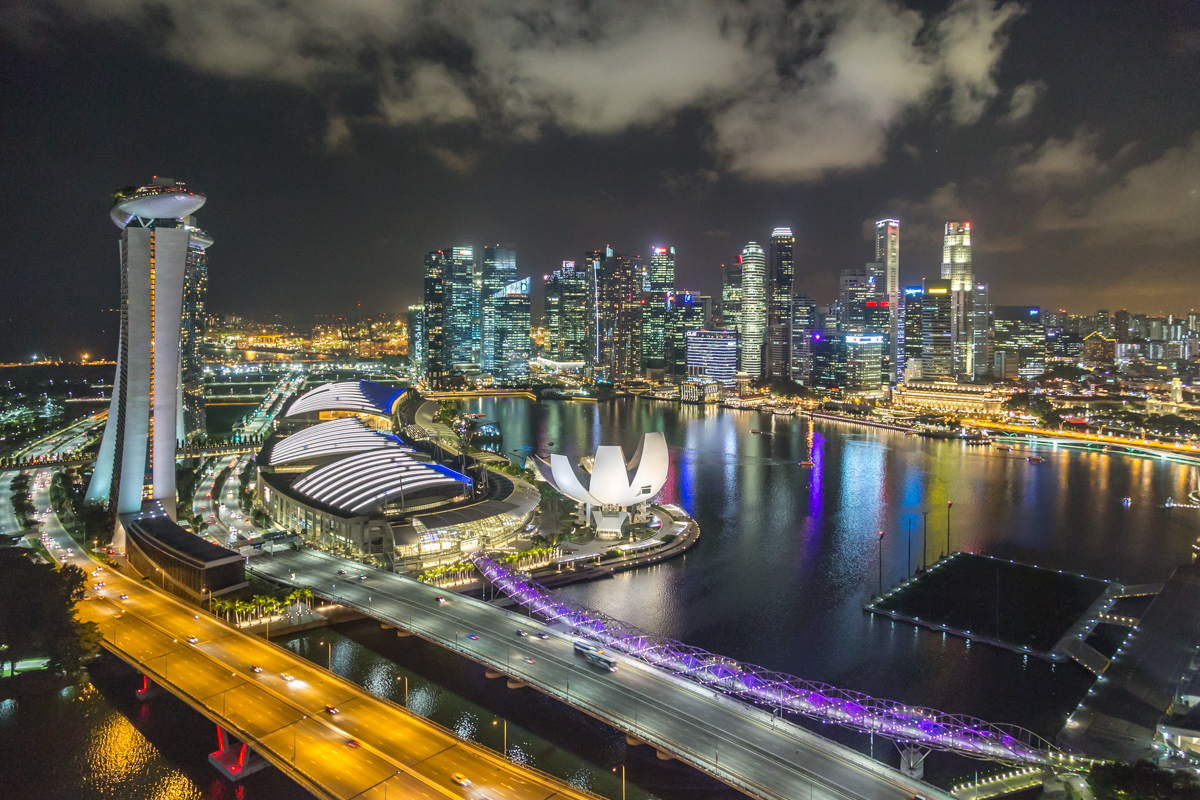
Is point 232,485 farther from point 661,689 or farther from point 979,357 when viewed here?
point 979,357

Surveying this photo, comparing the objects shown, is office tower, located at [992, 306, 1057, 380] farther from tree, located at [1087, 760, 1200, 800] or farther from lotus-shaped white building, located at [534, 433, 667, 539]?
tree, located at [1087, 760, 1200, 800]

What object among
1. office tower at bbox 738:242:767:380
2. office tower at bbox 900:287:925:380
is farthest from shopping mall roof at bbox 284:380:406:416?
office tower at bbox 900:287:925:380

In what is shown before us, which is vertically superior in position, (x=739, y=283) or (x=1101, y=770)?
(x=739, y=283)

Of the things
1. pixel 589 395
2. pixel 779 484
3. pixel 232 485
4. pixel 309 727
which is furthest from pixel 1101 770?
pixel 589 395

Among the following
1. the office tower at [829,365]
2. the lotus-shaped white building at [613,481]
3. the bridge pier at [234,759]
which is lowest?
the bridge pier at [234,759]

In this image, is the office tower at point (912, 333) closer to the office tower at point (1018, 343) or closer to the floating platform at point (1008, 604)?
the office tower at point (1018, 343)

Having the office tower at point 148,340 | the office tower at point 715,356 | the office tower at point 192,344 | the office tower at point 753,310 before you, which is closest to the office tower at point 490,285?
the office tower at point 715,356
